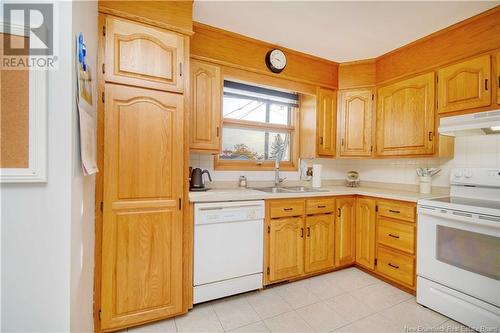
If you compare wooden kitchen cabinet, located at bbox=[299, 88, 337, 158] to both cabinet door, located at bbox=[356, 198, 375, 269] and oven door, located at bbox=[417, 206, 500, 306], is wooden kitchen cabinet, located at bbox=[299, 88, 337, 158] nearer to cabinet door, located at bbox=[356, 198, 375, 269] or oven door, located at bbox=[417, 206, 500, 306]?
cabinet door, located at bbox=[356, 198, 375, 269]

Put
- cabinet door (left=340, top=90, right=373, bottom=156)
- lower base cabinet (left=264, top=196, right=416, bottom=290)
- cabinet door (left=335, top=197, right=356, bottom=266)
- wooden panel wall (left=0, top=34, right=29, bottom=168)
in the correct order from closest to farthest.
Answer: wooden panel wall (left=0, top=34, right=29, bottom=168), lower base cabinet (left=264, top=196, right=416, bottom=290), cabinet door (left=335, top=197, right=356, bottom=266), cabinet door (left=340, top=90, right=373, bottom=156)

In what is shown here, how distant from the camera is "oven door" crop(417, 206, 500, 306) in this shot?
1.57 metres

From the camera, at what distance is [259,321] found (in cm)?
172

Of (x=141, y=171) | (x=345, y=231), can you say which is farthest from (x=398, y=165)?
(x=141, y=171)

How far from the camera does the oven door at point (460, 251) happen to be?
5.15ft

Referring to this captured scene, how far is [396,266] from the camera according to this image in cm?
221

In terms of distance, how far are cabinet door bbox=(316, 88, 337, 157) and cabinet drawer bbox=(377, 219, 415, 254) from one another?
1008mm

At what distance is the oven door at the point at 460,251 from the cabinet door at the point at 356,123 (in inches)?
40.2

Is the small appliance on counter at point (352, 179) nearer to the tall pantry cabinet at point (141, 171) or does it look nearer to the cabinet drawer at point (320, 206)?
the cabinet drawer at point (320, 206)

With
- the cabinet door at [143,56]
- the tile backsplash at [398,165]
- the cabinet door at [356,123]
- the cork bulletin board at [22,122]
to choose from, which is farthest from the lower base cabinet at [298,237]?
the cork bulletin board at [22,122]

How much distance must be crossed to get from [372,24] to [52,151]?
2588mm

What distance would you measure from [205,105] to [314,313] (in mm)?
2008

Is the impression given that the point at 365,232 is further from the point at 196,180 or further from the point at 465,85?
the point at 196,180

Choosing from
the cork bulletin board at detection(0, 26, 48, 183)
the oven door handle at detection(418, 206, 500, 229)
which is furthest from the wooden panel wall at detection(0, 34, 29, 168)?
the oven door handle at detection(418, 206, 500, 229)
